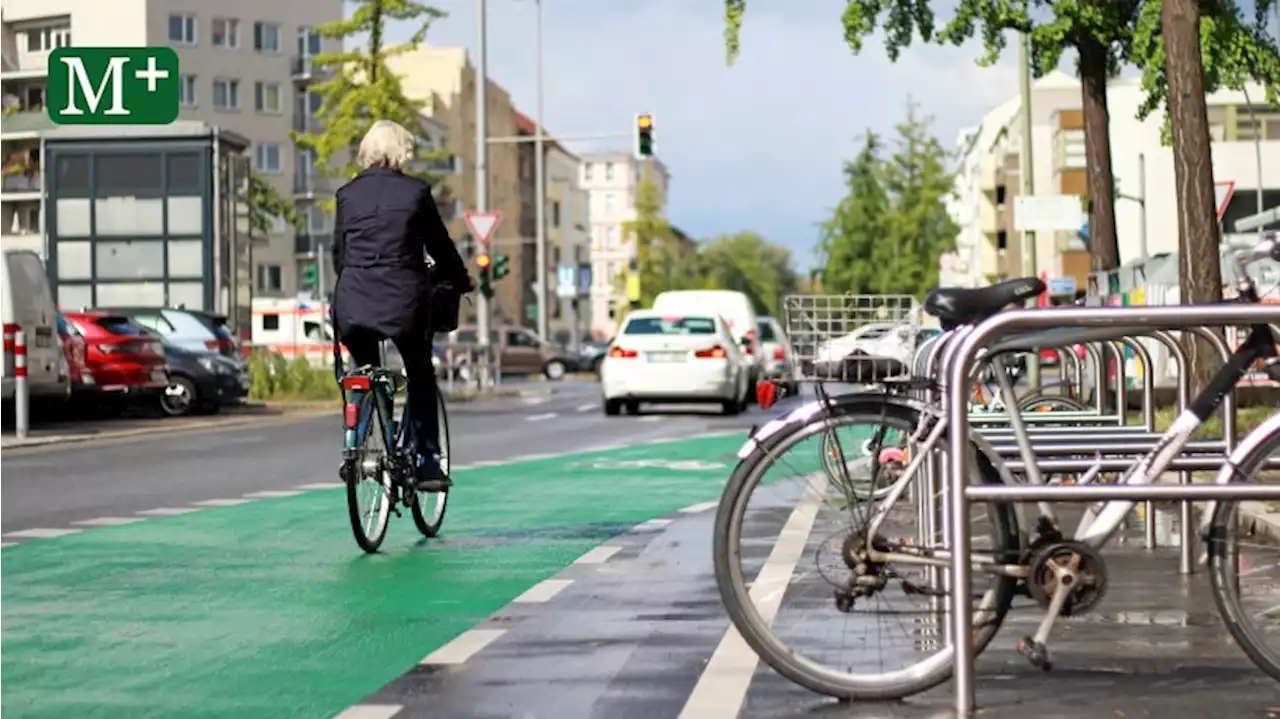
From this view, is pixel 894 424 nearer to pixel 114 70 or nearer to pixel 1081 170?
pixel 114 70

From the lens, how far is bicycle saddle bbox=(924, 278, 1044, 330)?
21.4 ft

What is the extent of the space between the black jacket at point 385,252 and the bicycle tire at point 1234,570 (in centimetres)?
503

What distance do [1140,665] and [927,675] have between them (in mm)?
1083

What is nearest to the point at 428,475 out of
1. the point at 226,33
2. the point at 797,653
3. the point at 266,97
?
the point at 797,653

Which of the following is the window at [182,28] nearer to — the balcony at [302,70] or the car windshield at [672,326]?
the balcony at [302,70]

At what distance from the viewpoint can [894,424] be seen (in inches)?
267

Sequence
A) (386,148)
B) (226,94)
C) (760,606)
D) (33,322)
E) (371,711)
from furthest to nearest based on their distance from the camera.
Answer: (226,94)
(33,322)
(386,148)
(760,606)
(371,711)

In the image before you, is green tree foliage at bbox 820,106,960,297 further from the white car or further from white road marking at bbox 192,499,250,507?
white road marking at bbox 192,499,250,507

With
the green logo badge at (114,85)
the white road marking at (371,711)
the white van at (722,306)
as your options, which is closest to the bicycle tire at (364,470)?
the white road marking at (371,711)

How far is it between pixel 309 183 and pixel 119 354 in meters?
77.1

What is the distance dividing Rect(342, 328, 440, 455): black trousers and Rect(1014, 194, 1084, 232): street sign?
23.3 metres

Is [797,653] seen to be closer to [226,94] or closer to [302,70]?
[226,94]

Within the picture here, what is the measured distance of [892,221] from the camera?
361ft

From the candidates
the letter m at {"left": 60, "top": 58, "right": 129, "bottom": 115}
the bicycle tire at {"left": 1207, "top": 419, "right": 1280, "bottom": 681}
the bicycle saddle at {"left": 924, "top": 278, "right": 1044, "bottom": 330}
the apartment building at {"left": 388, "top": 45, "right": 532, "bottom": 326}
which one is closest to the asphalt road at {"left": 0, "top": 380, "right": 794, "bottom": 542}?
the letter m at {"left": 60, "top": 58, "right": 129, "bottom": 115}
